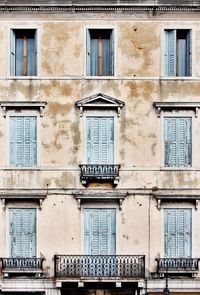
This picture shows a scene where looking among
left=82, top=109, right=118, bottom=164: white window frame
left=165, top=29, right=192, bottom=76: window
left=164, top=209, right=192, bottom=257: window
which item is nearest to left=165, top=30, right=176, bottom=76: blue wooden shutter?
left=165, top=29, right=192, bottom=76: window

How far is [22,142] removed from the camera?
1359 inches

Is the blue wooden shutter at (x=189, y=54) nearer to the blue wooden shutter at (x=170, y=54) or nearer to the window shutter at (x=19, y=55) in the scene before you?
the blue wooden shutter at (x=170, y=54)

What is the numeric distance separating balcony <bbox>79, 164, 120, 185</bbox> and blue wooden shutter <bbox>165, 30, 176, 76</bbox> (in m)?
4.17

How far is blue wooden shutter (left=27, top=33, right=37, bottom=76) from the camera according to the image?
35.0 m

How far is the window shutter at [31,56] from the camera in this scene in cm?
3500

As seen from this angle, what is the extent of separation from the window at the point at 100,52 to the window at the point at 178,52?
2.16 metres

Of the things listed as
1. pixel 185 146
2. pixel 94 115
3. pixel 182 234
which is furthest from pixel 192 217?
pixel 94 115

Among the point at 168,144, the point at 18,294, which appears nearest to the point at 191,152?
the point at 168,144

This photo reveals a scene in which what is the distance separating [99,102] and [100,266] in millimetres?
6098

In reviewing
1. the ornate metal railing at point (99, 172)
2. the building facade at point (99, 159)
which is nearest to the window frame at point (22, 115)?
the building facade at point (99, 159)

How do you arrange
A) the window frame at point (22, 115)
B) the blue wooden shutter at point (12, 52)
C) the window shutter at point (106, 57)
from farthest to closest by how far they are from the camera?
the window shutter at point (106, 57) → the blue wooden shutter at point (12, 52) → the window frame at point (22, 115)

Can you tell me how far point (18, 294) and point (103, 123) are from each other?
713 cm

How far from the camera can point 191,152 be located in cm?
3450

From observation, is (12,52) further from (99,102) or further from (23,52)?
(99,102)
